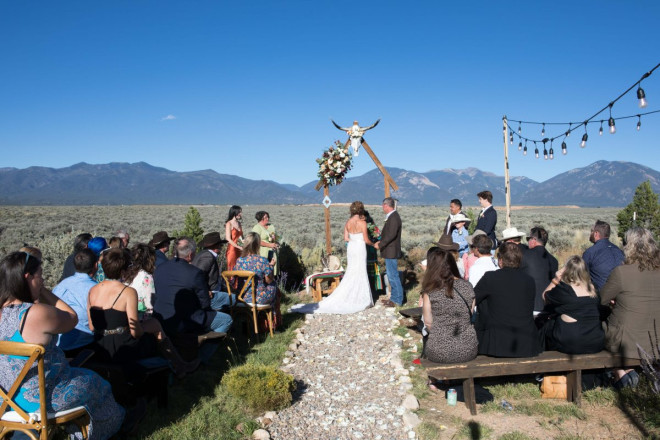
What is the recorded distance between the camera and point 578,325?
14.3 feet

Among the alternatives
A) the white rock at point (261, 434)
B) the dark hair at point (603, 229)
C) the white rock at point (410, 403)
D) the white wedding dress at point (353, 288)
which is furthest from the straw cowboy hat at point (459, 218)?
the white rock at point (261, 434)

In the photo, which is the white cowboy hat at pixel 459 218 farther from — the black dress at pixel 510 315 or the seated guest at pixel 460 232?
the black dress at pixel 510 315

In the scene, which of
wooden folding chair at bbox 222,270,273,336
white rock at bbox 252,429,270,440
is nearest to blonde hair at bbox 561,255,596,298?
white rock at bbox 252,429,270,440

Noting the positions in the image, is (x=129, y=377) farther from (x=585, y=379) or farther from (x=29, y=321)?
(x=585, y=379)

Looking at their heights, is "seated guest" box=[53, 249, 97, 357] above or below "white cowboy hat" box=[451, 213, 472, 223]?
below

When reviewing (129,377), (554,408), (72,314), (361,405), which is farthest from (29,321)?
(554,408)

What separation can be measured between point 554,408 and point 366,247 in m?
5.08

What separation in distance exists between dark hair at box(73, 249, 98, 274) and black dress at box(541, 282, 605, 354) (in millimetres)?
4530

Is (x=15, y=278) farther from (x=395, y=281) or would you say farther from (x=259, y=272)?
(x=395, y=281)

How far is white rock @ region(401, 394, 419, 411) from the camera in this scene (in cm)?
433

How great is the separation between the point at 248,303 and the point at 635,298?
15.0ft

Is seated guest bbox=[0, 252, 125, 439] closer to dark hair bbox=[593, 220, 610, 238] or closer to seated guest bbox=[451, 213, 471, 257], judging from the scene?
dark hair bbox=[593, 220, 610, 238]

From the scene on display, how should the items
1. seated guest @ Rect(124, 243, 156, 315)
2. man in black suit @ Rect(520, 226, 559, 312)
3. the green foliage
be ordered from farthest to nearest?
man in black suit @ Rect(520, 226, 559, 312) → seated guest @ Rect(124, 243, 156, 315) → the green foliage

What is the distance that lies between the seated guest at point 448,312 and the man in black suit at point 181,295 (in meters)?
2.60
